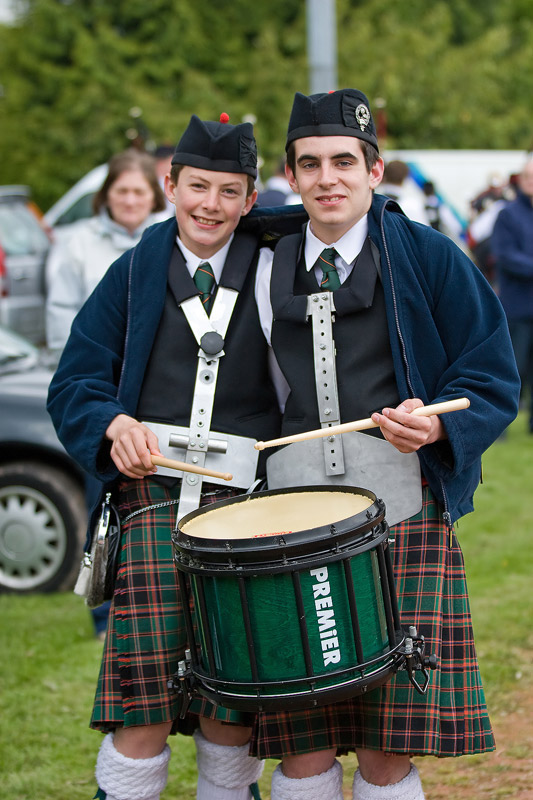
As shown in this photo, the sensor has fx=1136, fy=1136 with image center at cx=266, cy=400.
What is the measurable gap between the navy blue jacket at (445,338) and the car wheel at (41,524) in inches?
120

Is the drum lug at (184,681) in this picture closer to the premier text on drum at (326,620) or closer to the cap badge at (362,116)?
the premier text on drum at (326,620)

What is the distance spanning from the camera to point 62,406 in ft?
10.3

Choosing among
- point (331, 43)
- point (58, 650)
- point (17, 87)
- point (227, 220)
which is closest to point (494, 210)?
point (331, 43)

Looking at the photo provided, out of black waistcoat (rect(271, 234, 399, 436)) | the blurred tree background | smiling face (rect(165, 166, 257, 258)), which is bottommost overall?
black waistcoat (rect(271, 234, 399, 436))

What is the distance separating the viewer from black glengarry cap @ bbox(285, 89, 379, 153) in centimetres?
292

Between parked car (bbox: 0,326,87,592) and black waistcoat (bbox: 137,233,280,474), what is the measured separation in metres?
2.59

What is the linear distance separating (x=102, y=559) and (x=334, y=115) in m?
1.33

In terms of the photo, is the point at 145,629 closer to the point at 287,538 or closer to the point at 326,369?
the point at 287,538

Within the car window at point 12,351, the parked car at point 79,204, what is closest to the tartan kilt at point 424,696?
the car window at point 12,351

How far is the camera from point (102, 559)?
3.09 metres

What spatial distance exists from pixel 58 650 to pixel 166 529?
222cm

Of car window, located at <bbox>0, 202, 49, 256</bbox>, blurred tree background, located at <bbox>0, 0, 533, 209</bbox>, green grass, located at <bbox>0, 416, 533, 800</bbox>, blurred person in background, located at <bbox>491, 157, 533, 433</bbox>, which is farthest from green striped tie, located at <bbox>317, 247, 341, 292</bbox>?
blurred tree background, located at <bbox>0, 0, 533, 209</bbox>

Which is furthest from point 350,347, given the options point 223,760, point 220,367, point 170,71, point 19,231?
point 170,71

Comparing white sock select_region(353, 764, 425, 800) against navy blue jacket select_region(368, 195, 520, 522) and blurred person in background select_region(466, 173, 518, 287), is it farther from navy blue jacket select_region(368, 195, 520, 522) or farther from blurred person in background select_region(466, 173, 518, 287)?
blurred person in background select_region(466, 173, 518, 287)
